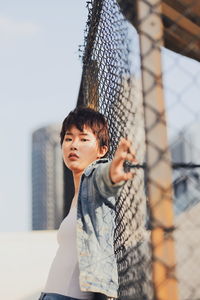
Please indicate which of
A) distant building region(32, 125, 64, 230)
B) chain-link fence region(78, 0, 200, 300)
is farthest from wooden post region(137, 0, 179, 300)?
distant building region(32, 125, 64, 230)

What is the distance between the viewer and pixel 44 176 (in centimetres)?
8762

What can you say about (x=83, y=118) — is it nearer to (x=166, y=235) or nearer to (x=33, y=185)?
(x=166, y=235)

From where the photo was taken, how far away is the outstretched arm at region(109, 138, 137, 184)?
1.62 metres

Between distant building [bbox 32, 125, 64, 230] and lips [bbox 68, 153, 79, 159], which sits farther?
distant building [bbox 32, 125, 64, 230]

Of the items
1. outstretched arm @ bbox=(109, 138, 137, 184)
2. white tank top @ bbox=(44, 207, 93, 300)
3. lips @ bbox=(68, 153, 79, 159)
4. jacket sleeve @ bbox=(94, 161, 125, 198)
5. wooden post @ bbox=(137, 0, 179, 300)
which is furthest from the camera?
lips @ bbox=(68, 153, 79, 159)

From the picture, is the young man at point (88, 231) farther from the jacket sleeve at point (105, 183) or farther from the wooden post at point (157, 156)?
the wooden post at point (157, 156)

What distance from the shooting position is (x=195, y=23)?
1976mm

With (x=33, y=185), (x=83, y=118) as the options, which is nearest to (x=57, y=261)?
(x=83, y=118)

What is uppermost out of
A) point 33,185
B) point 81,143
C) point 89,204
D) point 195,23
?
point 33,185

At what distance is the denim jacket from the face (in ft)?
0.79

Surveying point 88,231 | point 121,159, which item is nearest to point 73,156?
point 88,231

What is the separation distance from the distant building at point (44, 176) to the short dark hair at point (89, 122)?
7928cm

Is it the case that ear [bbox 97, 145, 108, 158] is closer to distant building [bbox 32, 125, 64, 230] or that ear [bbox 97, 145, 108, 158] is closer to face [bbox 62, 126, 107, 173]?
face [bbox 62, 126, 107, 173]

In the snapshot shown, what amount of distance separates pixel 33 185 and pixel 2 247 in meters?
88.4
